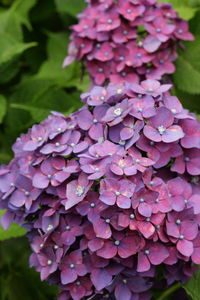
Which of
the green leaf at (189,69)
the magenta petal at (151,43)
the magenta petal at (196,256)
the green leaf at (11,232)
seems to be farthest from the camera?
the green leaf at (189,69)

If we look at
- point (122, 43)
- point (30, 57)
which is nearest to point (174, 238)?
point (122, 43)

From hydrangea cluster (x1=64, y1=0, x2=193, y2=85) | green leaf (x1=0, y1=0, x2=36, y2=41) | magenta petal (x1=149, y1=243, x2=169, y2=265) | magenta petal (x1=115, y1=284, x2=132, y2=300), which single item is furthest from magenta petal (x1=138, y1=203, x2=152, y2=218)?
green leaf (x1=0, y1=0, x2=36, y2=41)

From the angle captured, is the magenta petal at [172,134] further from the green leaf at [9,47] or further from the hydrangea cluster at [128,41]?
the green leaf at [9,47]

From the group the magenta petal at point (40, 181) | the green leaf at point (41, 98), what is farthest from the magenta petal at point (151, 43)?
the magenta petal at point (40, 181)

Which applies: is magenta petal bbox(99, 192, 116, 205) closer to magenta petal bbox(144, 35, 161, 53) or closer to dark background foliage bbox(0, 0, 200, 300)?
dark background foliage bbox(0, 0, 200, 300)

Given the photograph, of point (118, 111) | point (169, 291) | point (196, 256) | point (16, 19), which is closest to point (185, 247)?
point (196, 256)

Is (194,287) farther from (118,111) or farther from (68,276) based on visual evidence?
(118,111)
